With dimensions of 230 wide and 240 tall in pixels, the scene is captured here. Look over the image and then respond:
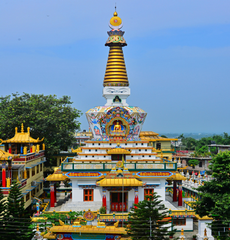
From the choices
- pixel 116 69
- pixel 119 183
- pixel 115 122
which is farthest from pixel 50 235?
pixel 116 69

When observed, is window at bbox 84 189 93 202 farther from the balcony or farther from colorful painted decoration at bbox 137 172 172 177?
colorful painted decoration at bbox 137 172 172 177

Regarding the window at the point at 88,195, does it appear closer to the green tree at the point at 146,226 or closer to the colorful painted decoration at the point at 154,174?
the colorful painted decoration at the point at 154,174

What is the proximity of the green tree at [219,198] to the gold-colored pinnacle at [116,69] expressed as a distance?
18.9 meters

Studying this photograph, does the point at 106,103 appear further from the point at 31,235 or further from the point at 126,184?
the point at 31,235

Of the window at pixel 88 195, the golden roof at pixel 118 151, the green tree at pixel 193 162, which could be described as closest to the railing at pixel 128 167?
the window at pixel 88 195

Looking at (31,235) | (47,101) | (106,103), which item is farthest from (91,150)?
(47,101)

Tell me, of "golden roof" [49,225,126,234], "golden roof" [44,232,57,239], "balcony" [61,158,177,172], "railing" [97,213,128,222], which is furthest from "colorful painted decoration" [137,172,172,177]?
"golden roof" [44,232,57,239]

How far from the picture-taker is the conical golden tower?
131 ft

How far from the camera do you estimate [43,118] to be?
46406 millimetres

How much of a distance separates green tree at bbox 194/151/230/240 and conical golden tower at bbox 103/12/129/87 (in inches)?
752

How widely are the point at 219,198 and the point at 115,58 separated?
23.0 meters

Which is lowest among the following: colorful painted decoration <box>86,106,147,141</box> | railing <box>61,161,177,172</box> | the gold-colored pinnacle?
railing <box>61,161,177,172</box>

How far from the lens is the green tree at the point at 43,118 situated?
4659 centimetres

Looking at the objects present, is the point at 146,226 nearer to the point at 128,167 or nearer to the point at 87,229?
the point at 87,229
